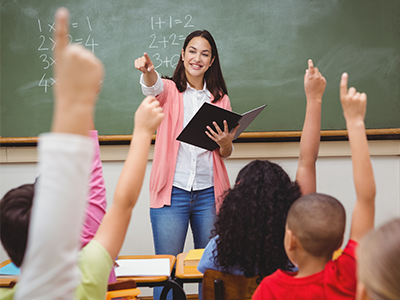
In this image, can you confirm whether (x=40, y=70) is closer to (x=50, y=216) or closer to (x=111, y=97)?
(x=111, y=97)

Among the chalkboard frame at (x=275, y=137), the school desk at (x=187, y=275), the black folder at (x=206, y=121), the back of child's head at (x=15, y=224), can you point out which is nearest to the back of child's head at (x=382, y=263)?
the back of child's head at (x=15, y=224)

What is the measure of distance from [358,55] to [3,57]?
2470 millimetres

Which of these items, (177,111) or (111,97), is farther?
(111,97)

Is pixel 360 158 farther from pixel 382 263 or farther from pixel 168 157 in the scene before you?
pixel 168 157

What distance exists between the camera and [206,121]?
5.52 feet

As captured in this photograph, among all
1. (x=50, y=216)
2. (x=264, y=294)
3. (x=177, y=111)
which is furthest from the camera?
(x=177, y=111)

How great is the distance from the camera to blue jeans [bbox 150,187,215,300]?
178 cm

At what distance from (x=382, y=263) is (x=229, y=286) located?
0.62m

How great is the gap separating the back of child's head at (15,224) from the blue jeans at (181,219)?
1046mm

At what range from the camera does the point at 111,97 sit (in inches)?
96.9

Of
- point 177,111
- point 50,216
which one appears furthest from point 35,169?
point 50,216

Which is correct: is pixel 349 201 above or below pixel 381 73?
below

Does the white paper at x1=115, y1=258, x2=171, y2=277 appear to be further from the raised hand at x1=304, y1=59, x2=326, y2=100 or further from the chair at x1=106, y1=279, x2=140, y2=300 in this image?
the raised hand at x1=304, y1=59, x2=326, y2=100

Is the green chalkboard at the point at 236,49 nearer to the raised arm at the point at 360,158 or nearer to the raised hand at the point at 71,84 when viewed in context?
the raised arm at the point at 360,158
